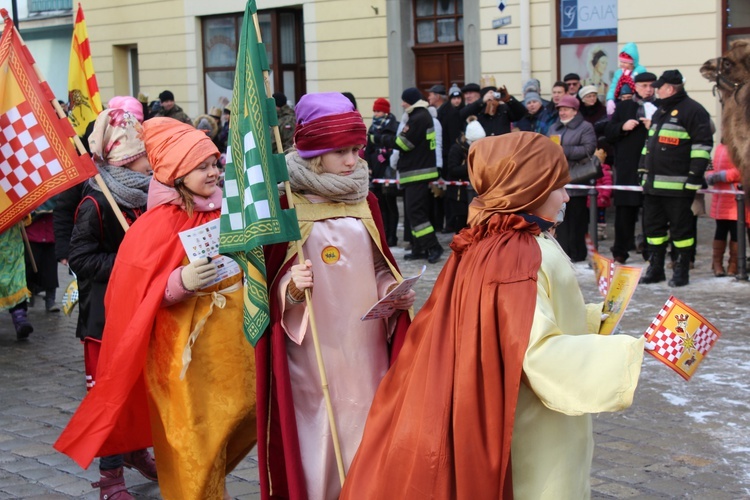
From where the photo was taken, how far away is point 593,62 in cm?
1659

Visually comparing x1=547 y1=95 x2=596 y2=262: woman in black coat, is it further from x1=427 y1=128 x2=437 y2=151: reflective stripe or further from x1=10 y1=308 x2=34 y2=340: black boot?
x1=10 y1=308 x2=34 y2=340: black boot

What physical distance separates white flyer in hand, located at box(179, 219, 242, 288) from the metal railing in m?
23.5

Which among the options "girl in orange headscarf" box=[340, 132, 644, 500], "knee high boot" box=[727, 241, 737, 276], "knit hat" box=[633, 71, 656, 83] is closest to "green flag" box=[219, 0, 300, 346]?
"girl in orange headscarf" box=[340, 132, 644, 500]

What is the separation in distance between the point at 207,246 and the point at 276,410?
0.78 meters

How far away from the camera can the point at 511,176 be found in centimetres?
308

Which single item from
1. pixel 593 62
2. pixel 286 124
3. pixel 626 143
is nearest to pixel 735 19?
pixel 593 62

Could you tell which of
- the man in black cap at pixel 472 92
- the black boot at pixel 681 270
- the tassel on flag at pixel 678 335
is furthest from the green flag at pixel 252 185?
the man in black cap at pixel 472 92

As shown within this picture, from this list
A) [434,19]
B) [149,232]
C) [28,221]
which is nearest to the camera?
[149,232]

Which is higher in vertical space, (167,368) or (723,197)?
(723,197)

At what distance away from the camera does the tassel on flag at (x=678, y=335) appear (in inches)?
129

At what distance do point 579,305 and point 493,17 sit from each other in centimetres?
1463

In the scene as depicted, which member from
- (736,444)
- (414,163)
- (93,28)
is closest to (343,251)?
(736,444)

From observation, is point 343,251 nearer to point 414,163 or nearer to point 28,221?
point 28,221

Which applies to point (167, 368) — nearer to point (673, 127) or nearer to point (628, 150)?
point (673, 127)
